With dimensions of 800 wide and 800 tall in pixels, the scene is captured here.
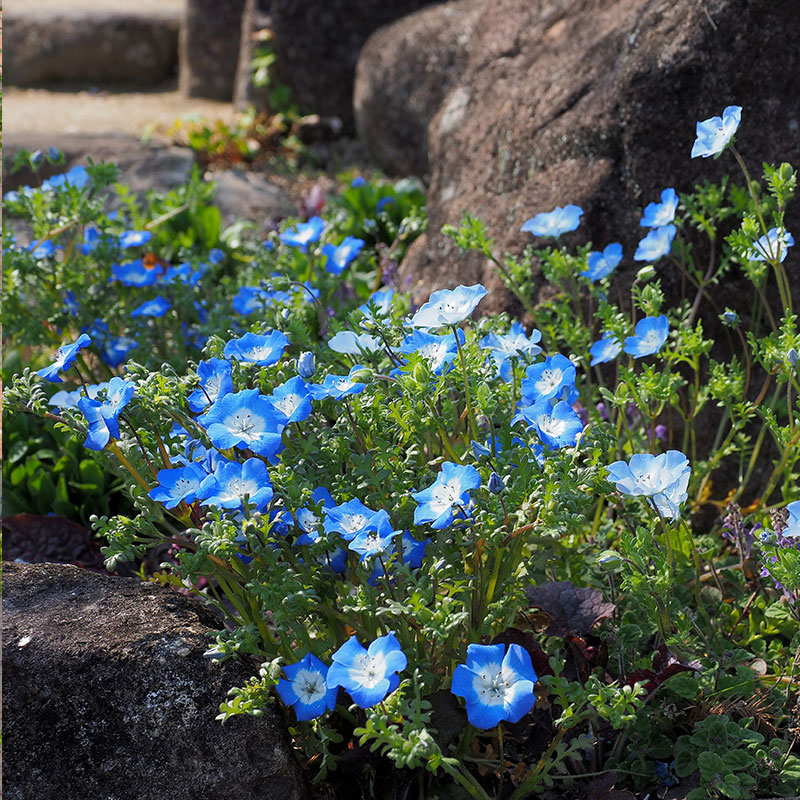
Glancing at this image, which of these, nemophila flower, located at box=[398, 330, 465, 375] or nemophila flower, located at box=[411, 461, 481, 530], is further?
nemophila flower, located at box=[398, 330, 465, 375]

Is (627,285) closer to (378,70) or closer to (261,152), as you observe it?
(378,70)

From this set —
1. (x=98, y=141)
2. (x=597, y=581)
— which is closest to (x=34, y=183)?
(x=98, y=141)

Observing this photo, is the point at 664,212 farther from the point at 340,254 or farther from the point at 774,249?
the point at 340,254

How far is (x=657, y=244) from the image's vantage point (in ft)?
7.55

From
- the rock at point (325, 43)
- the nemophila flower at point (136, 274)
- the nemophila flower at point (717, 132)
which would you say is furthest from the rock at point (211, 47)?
the nemophila flower at point (717, 132)

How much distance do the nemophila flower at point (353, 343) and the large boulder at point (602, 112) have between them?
0.99 meters

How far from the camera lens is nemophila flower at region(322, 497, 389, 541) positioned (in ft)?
4.92

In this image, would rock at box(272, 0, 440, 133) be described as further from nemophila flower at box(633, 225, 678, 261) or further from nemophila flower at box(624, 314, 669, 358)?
nemophila flower at box(624, 314, 669, 358)

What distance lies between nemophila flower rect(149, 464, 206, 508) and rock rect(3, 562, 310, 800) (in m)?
0.27

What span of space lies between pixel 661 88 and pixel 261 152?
4223 mm

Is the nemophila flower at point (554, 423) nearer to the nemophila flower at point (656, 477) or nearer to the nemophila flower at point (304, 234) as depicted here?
A: the nemophila flower at point (656, 477)

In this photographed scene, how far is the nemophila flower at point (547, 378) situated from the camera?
1.78 meters

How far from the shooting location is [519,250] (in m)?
2.77

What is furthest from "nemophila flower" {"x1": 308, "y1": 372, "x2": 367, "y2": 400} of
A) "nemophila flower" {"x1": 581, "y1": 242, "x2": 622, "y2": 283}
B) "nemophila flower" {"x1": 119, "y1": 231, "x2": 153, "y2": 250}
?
"nemophila flower" {"x1": 119, "y1": 231, "x2": 153, "y2": 250}
